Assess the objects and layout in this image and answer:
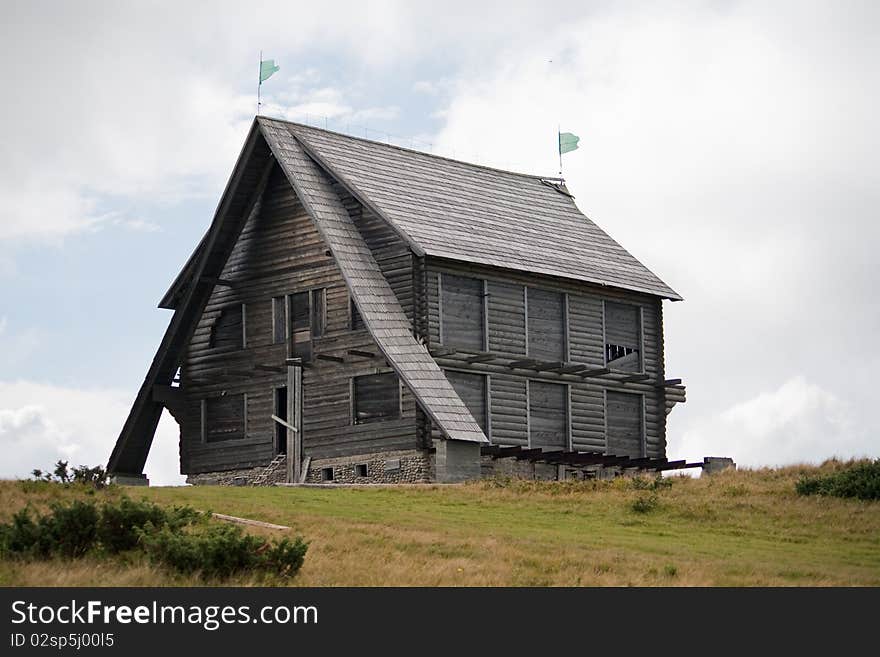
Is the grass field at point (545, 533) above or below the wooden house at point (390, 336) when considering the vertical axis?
below

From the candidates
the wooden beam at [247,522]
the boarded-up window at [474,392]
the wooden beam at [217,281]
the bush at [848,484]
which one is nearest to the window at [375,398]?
the boarded-up window at [474,392]

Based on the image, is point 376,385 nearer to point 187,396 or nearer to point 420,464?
point 420,464

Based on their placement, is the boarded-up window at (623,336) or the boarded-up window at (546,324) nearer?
the boarded-up window at (546,324)

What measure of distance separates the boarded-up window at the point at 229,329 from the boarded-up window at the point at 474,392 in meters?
7.50

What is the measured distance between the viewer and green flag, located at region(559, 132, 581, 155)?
61312mm

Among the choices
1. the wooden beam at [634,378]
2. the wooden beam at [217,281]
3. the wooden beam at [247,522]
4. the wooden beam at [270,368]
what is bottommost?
the wooden beam at [247,522]

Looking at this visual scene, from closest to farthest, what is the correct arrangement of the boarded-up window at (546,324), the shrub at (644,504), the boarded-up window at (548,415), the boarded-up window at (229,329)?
the shrub at (644,504) < the boarded-up window at (548,415) < the boarded-up window at (546,324) < the boarded-up window at (229,329)

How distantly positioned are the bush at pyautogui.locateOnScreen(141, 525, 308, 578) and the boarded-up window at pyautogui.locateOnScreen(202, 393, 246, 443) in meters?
24.3

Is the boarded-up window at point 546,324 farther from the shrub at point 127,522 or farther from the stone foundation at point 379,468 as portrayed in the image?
the shrub at point 127,522

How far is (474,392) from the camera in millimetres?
47562

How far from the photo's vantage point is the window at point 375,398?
150 ft
